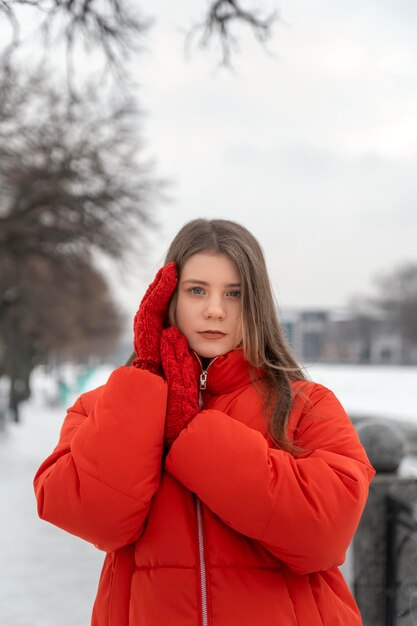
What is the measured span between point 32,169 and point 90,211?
1.43 m

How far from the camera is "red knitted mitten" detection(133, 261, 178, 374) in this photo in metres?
1.73

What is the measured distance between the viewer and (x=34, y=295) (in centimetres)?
2369

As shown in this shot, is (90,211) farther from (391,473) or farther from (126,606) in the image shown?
(126,606)

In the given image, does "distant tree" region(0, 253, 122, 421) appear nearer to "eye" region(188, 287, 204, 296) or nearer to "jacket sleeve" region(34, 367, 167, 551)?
"eye" region(188, 287, 204, 296)

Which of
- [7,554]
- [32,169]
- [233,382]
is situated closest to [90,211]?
[32,169]

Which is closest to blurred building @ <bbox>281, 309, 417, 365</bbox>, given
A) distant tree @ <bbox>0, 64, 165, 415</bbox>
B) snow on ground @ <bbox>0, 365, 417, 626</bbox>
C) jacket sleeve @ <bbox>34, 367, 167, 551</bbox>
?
distant tree @ <bbox>0, 64, 165, 415</bbox>

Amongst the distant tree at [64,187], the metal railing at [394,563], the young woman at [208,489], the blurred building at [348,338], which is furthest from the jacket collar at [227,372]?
the blurred building at [348,338]

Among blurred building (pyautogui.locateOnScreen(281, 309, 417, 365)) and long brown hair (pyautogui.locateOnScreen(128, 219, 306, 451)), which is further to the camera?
blurred building (pyautogui.locateOnScreen(281, 309, 417, 365))

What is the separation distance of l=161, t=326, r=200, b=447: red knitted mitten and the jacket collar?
7 cm

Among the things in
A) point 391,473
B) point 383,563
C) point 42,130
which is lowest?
point 383,563

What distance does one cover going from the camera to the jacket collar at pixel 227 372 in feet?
5.83

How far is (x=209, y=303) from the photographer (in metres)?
1.81

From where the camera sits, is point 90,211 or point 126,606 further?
point 90,211

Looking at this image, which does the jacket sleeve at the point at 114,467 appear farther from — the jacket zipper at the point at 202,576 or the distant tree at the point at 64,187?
the distant tree at the point at 64,187
